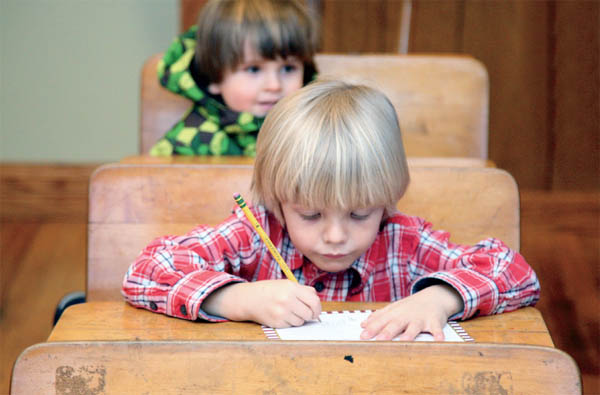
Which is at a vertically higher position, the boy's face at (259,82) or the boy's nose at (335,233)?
the boy's face at (259,82)

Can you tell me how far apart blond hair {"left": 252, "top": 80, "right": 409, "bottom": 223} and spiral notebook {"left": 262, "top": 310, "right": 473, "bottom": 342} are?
0.14 m

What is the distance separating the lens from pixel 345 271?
4.18 feet

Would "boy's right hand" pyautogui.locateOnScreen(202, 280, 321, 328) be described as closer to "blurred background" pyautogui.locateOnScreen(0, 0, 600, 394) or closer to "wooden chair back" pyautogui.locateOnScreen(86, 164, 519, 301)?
"wooden chair back" pyautogui.locateOnScreen(86, 164, 519, 301)

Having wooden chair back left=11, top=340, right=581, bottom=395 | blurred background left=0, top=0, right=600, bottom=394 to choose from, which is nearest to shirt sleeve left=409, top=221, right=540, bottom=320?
wooden chair back left=11, top=340, right=581, bottom=395

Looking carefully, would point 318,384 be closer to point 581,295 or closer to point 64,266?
point 581,295

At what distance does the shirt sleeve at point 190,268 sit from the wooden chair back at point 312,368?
0.20 metres

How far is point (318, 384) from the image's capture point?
0.82 metres

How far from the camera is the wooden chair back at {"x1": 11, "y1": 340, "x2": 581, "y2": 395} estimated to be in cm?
82

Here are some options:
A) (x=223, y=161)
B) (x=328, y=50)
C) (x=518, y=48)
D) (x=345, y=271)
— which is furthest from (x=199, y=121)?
(x=518, y=48)

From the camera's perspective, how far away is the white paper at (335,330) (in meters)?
0.97

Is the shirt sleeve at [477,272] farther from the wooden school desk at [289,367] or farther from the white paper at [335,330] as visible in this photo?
the wooden school desk at [289,367]

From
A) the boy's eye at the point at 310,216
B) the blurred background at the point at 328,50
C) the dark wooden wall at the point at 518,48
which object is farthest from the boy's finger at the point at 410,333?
the dark wooden wall at the point at 518,48

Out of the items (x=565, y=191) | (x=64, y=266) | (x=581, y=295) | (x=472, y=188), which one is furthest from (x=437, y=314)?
(x=565, y=191)

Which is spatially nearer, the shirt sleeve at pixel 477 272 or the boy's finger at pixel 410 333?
the boy's finger at pixel 410 333
